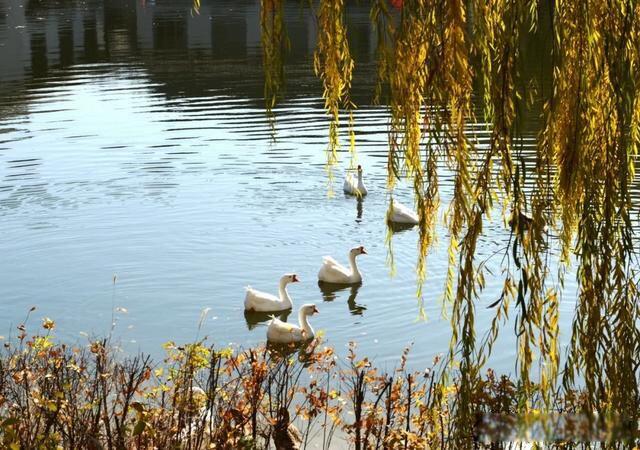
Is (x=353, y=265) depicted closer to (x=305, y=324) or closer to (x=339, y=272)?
(x=339, y=272)

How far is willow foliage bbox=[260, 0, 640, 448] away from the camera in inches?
174

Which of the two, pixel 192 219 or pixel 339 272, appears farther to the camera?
pixel 192 219

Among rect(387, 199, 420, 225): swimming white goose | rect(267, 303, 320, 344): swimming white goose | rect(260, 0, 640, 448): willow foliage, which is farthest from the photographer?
rect(387, 199, 420, 225): swimming white goose

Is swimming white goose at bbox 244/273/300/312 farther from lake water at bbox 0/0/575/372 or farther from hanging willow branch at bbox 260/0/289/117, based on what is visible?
hanging willow branch at bbox 260/0/289/117

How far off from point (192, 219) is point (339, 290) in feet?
12.9

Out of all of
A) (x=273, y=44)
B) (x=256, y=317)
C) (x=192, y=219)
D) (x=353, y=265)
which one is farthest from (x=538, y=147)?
(x=192, y=219)

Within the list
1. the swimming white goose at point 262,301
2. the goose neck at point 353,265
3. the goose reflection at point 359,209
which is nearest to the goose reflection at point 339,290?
the goose neck at point 353,265

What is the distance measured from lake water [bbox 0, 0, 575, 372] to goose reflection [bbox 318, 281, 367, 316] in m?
0.04

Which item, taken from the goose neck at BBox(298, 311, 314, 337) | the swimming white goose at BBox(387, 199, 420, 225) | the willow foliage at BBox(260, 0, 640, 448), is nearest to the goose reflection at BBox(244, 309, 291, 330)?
the goose neck at BBox(298, 311, 314, 337)

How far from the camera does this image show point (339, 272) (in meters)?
14.6

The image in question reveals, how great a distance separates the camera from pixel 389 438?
20.5ft

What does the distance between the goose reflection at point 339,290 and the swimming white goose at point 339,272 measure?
7 centimetres

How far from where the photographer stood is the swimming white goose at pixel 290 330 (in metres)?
13.0

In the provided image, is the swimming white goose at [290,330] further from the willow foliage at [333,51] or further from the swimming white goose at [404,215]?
the willow foliage at [333,51]
